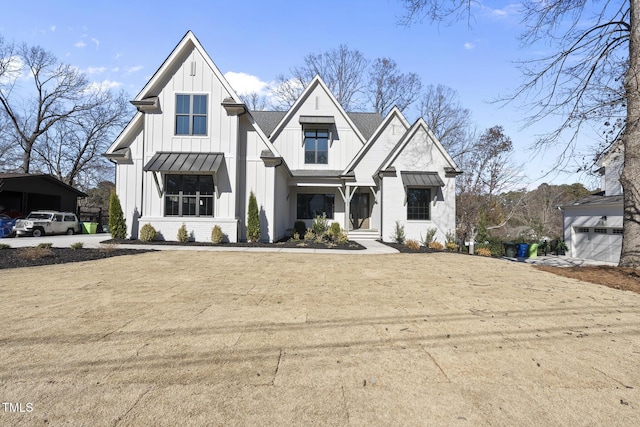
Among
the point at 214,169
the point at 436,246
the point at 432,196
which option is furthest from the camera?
the point at 432,196

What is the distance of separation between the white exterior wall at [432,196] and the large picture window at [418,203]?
28 centimetres

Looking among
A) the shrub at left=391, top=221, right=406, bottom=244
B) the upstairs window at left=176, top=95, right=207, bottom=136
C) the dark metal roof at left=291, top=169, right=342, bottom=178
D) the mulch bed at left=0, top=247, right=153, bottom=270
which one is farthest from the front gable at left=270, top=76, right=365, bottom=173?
the mulch bed at left=0, top=247, right=153, bottom=270

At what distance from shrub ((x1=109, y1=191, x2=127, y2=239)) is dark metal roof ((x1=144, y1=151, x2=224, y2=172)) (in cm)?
243

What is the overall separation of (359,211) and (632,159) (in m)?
13.1

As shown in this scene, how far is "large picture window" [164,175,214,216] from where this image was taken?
14.4m

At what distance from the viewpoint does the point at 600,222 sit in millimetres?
17781

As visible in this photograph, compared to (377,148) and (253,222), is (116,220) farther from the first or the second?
(377,148)

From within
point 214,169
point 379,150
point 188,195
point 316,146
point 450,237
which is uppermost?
point 316,146

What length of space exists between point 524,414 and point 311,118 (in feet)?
63.5

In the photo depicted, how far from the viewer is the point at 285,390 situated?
254cm

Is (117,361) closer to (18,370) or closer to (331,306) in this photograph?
(18,370)

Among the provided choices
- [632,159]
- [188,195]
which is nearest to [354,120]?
[188,195]

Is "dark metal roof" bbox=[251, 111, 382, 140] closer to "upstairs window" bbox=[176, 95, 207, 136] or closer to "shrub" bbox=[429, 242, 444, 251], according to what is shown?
"upstairs window" bbox=[176, 95, 207, 136]

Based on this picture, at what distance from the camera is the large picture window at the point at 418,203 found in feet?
56.7
